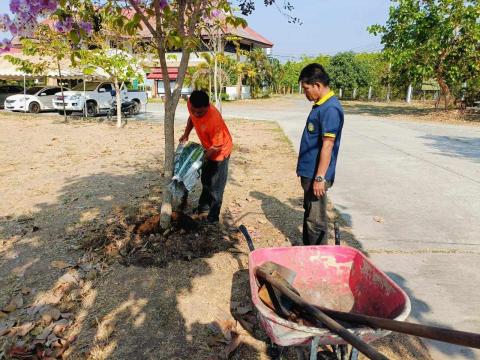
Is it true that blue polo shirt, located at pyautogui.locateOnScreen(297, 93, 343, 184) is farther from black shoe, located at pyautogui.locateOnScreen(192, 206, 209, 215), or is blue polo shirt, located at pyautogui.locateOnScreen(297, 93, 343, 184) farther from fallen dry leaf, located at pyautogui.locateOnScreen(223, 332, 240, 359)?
black shoe, located at pyautogui.locateOnScreen(192, 206, 209, 215)

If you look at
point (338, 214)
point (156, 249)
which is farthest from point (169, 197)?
point (338, 214)

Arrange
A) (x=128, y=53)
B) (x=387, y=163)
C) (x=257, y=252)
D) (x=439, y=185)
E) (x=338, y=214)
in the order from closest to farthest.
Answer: (x=257, y=252)
(x=338, y=214)
(x=439, y=185)
(x=387, y=163)
(x=128, y=53)

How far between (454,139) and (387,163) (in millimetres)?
5390

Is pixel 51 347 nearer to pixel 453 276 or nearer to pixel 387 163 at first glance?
pixel 453 276

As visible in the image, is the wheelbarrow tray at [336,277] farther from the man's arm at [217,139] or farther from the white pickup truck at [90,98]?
the white pickup truck at [90,98]

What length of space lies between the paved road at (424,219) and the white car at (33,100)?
54.7 feet

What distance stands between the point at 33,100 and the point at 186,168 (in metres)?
19.9

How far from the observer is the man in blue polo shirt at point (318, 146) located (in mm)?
3275

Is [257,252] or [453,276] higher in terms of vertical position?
[257,252]

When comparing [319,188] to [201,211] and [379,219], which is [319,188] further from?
[379,219]

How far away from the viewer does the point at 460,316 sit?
312cm

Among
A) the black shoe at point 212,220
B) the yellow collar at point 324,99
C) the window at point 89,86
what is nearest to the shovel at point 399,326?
the yellow collar at point 324,99

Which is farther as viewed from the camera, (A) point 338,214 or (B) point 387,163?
(B) point 387,163

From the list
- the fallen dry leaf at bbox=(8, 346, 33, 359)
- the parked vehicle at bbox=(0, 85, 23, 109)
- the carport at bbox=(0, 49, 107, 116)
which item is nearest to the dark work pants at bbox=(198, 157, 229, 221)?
the fallen dry leaf at bbox=(8, 346, 33, 359)
